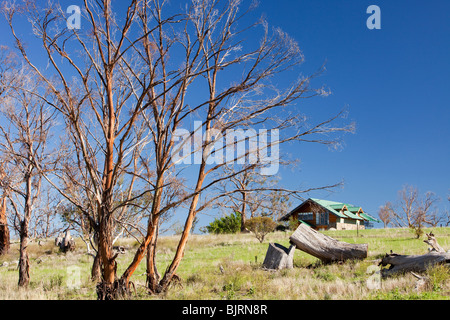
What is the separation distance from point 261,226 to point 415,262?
54.0 feet

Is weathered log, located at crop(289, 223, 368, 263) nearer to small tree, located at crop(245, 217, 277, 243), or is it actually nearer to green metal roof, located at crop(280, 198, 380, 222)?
small tree, located at crop(245, 217, 277, 243)

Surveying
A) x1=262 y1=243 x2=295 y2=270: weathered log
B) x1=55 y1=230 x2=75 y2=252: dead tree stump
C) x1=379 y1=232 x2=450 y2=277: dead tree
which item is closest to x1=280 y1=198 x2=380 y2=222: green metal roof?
x1=55 y1=230 x2=75 y2=252: dead tree stump

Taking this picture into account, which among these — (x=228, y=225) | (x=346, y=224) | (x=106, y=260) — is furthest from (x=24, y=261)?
(x=346, y=224)

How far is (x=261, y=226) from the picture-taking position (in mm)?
27062

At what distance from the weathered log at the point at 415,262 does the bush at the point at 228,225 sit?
2772cm

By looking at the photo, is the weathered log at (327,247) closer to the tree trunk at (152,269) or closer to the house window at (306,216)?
the tree trunk at (152,269)

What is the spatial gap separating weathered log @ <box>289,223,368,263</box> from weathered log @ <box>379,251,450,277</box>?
215 cm

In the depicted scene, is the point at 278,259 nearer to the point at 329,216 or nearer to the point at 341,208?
the point at 329,216

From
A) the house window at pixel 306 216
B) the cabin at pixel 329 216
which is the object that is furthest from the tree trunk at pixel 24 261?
the house window at pixel 306 216

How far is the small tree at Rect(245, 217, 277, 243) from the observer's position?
2669 cm

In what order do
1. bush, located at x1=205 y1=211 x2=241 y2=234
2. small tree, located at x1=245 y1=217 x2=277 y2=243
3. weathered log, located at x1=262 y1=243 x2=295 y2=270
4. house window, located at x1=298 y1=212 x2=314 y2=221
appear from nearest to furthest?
weathered log, located at x1=262 y1=243 x2=295 y2=270 < small tree, located at x1=245 y1=217 x2=277 y2=243 < bush, located at x1=205 y1=211 x2=241 y2=234 < house window, located at x1=298 y1=212 x2=314 y2=221

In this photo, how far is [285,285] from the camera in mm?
10258

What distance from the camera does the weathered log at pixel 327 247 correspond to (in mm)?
13883
